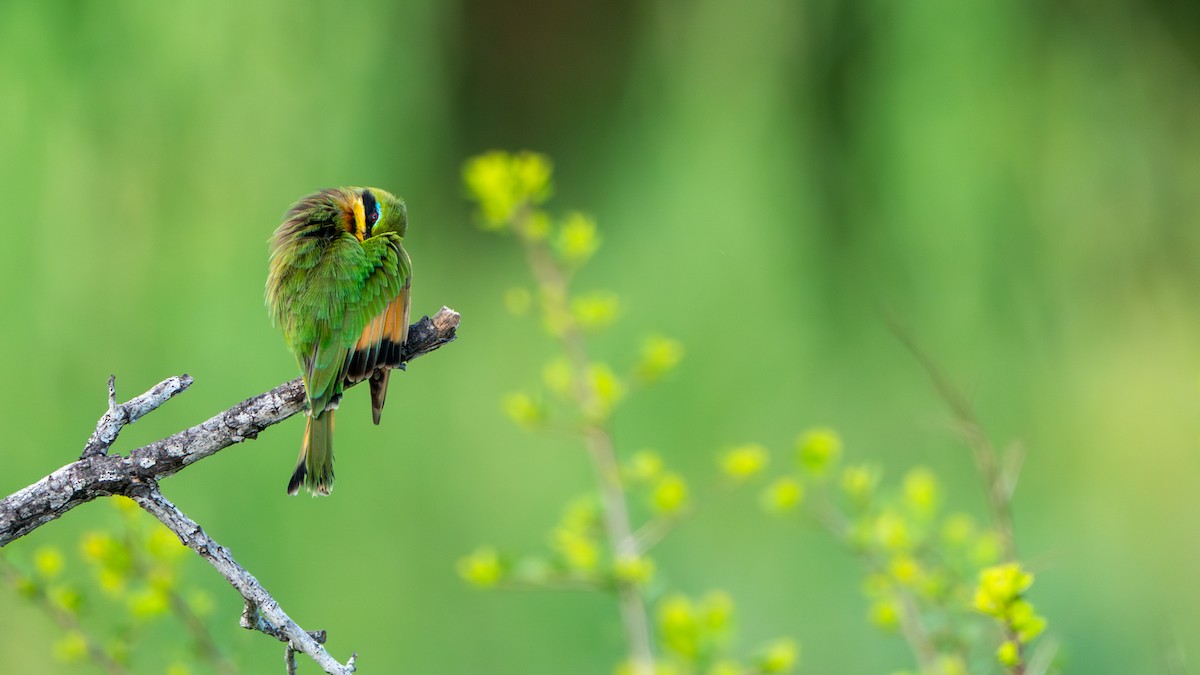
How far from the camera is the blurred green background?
62.4 inches

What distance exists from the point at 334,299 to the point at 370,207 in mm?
101

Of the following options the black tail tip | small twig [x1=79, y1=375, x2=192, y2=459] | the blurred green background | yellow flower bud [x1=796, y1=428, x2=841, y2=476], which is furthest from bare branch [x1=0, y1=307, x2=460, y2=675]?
the blurred green background

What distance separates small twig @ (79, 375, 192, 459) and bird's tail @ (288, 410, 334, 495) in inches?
6.0

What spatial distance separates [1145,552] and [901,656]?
15.0 inches

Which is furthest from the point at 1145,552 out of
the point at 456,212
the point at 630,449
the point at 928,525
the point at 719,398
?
the point at 456,212

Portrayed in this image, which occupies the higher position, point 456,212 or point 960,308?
point 456,212

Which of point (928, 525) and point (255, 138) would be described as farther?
point (255, 138)

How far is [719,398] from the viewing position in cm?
165

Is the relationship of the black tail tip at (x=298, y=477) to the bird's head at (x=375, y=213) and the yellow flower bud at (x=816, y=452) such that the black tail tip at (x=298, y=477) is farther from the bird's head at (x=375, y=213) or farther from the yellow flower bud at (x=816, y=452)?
the yellow flower bud at (x=816, y=452)

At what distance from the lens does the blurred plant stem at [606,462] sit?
35.5 inches

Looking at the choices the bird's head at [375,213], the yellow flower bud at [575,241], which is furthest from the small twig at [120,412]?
the yellow flower bud at [575,241]

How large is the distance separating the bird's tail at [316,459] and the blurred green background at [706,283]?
89 centimetres

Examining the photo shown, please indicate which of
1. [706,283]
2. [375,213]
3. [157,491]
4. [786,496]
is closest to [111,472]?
[157,491]

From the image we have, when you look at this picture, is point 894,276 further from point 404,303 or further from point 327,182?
point 404,303
